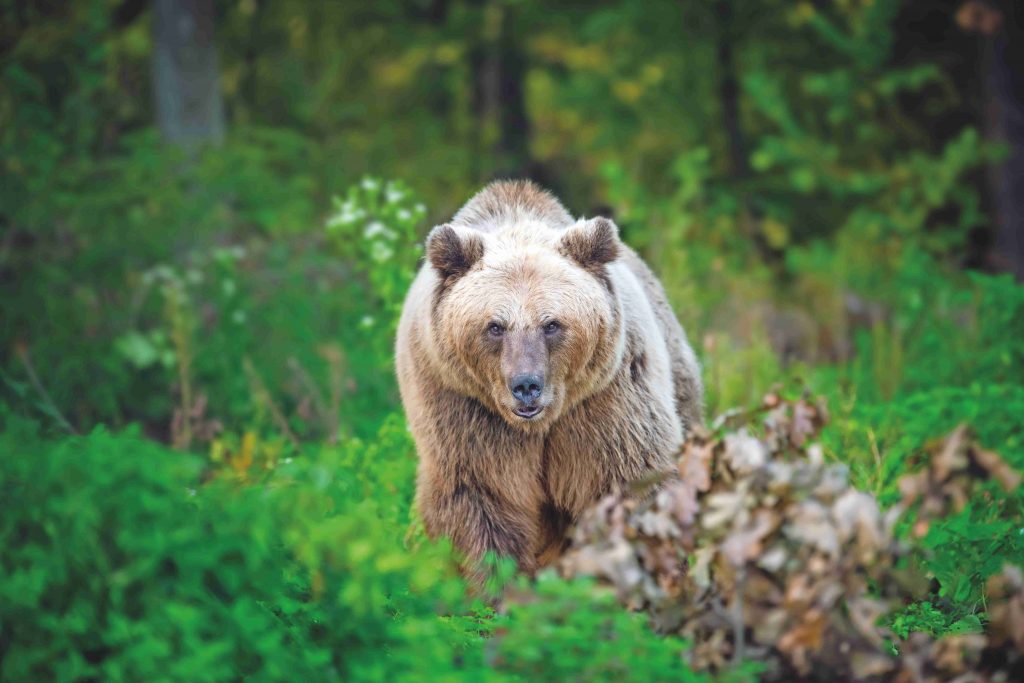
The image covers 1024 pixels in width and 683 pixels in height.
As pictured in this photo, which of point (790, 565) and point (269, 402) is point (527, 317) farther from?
point (269, 402)

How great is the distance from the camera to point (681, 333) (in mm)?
5910

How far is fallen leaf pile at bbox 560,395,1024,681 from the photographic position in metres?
2.98

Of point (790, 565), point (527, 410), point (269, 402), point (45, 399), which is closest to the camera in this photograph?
point (790, 565)

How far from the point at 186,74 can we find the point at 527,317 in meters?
7.69

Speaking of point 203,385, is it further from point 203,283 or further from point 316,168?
point 316,168

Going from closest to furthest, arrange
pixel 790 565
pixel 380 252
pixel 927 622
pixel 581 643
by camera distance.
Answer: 1. pixel 581 643
2. pixel 790 565
3. pixel 927 622
4. pixel 380 252

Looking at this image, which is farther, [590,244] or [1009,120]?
[1009,120]

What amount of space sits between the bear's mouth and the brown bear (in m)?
0.02

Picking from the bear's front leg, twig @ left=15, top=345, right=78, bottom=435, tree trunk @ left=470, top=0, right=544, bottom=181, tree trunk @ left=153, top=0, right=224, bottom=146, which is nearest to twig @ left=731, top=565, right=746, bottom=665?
the bear's front leg

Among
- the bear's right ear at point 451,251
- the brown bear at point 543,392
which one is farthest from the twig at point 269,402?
the bear's right ear at point 451,251

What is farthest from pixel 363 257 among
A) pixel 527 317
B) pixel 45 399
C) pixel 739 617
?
pixel 739 617

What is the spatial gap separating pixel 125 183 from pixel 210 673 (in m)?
6.92

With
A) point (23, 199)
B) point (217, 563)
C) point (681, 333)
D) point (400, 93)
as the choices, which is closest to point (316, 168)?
point (400, 93)

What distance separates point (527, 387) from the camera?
169 inches
